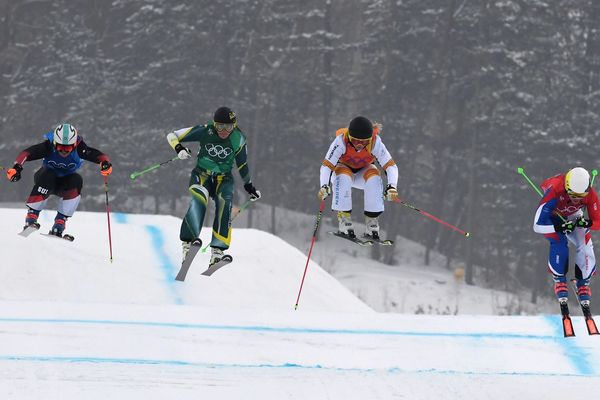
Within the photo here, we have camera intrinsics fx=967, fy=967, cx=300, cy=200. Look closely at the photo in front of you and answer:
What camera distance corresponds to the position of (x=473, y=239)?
38.2m

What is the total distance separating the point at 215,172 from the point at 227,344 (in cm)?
232

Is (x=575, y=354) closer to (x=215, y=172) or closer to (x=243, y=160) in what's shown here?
(x=243, y=160)

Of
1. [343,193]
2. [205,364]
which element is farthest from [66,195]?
[205,364]

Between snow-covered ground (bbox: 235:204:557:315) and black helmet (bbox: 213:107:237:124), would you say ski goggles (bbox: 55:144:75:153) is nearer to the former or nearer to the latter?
black helmet (bbox: 213:107:237:124)

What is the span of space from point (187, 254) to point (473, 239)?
27390 mm

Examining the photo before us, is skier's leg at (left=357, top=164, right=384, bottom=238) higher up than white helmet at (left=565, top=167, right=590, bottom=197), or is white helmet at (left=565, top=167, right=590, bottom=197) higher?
white helmet at (left=565, top=167, right=590, bottom=197)

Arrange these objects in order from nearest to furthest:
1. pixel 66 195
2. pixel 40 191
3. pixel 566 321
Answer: pixel 566 321
pixel 40 191
pixel 66 195

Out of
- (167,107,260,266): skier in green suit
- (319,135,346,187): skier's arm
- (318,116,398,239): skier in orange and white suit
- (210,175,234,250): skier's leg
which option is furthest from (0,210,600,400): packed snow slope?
(319,135,346,187): skier's arm

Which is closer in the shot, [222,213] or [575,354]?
[575,354]

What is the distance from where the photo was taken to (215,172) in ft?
39.1

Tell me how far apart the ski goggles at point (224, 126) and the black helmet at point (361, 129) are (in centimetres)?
142

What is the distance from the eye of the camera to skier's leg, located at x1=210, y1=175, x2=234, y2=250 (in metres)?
12.0

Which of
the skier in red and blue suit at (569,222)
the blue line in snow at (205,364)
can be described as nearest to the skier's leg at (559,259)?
the skier in red and blue suit at (569,222)

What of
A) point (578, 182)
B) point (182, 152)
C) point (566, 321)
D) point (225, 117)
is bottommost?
point (566, 321)
